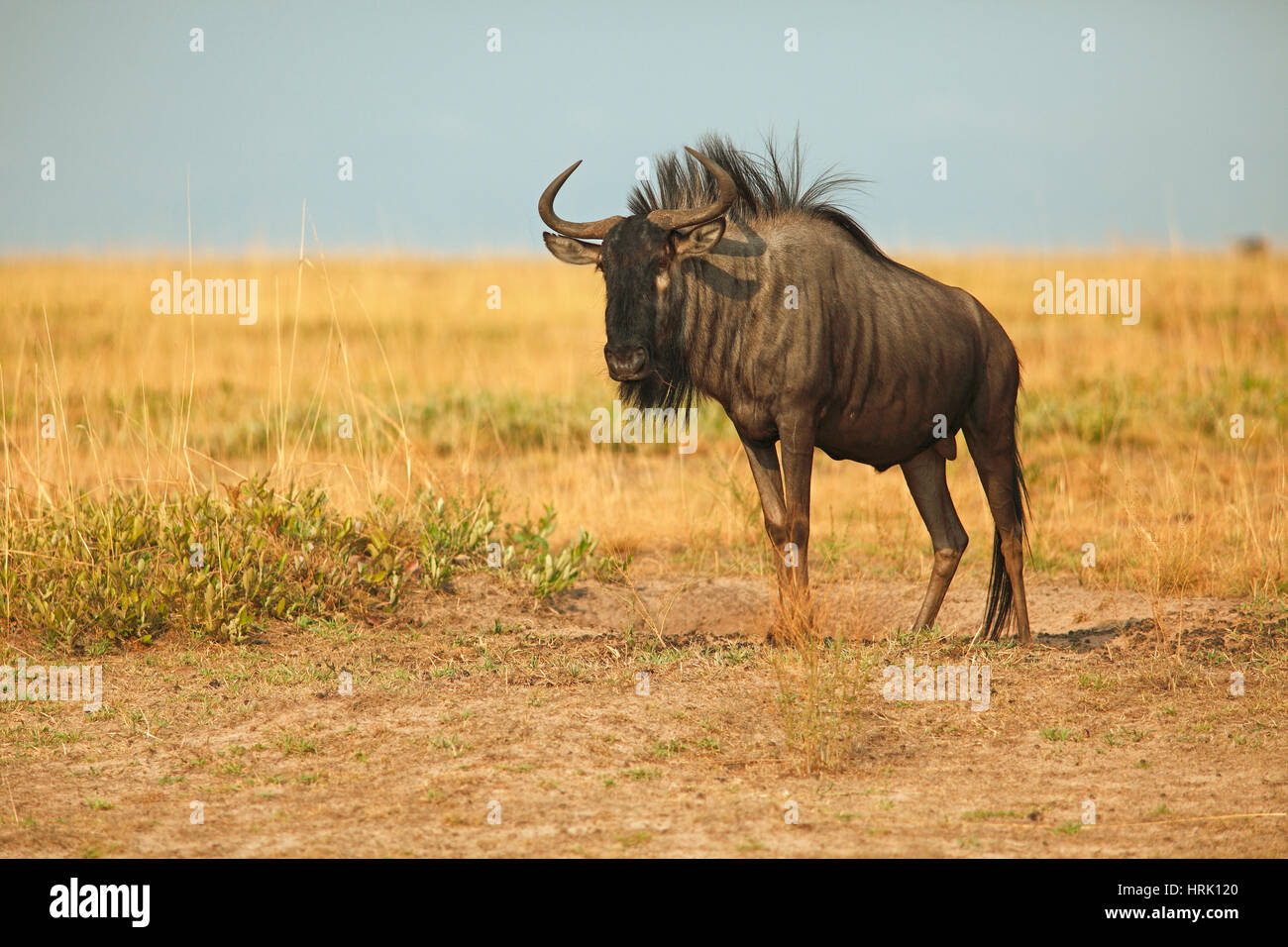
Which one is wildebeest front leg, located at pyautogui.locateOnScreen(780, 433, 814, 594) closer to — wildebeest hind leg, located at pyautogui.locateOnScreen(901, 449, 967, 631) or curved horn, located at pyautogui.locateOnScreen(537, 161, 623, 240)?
wildebeest hind leg, located at pyautogui.locateOnScreen(901, 449, 967, 631)

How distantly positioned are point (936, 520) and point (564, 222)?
2660 mm

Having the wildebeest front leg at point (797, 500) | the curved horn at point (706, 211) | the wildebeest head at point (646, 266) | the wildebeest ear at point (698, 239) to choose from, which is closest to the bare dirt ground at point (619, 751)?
the wildebeest front leg at point (797, 500)

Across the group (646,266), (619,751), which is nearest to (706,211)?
(646,266)

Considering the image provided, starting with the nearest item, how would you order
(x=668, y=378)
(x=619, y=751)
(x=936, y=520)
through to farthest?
(x=619, y=751) < (x=668, y=378) < (x=936, y=520)

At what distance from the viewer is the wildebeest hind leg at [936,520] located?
23.9 feet

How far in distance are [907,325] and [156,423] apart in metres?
10.0

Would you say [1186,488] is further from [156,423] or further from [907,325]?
[156,423]

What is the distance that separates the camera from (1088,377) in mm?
15742

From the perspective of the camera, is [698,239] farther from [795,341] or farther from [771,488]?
[771,488]

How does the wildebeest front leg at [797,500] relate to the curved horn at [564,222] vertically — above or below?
below

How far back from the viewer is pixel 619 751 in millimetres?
5426

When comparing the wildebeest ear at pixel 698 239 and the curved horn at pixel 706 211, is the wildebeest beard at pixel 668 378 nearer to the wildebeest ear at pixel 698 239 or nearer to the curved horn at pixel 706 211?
the wildebeest ear at pixel 698 239

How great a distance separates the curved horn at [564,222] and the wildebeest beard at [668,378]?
542mm

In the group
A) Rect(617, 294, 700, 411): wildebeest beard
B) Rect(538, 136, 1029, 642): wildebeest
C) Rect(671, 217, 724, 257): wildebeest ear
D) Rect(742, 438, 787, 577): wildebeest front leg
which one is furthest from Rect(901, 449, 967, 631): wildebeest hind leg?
Rect(671, 217, 724, 257): wildebeest ear
